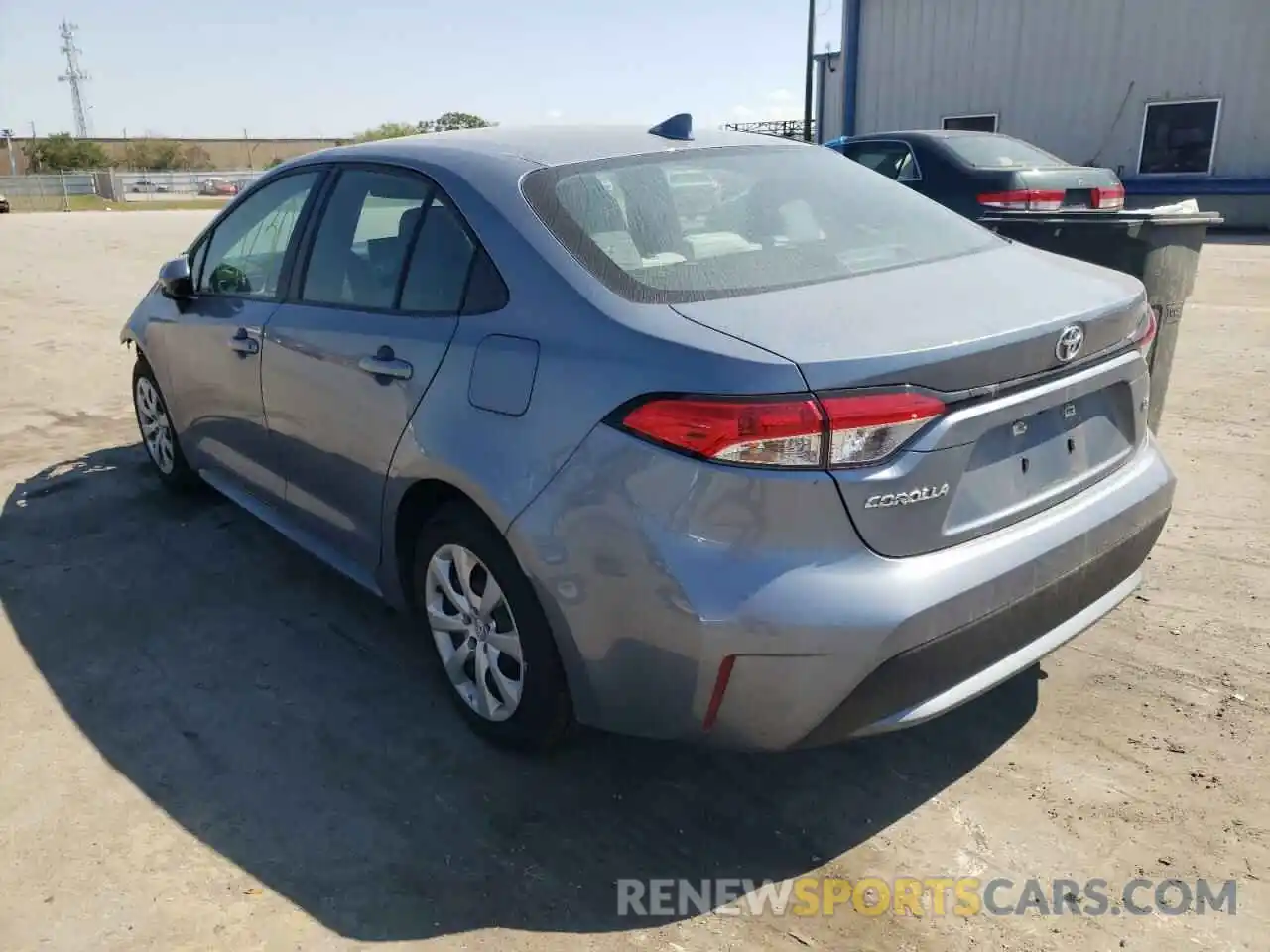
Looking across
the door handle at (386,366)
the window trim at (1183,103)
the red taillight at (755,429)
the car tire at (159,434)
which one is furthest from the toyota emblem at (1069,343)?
the window trim at (1183,103)

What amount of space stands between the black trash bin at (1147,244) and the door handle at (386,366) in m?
3.04

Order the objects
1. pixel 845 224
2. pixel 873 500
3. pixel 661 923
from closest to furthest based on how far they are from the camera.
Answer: pixel 873 500 → pixel 661 923 → pixel 845 224

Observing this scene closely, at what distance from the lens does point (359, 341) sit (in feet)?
10.3

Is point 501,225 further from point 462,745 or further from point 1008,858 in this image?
point 1008,858

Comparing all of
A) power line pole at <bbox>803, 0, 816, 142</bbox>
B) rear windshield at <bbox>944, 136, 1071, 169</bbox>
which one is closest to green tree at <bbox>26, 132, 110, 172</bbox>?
power line pole at <bbox>803, 0, 816, 142</bbox>

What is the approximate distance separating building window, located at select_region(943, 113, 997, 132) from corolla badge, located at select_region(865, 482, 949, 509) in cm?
2055

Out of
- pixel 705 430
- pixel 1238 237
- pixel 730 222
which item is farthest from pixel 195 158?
pixel 705 430

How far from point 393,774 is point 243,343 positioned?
1.82 m

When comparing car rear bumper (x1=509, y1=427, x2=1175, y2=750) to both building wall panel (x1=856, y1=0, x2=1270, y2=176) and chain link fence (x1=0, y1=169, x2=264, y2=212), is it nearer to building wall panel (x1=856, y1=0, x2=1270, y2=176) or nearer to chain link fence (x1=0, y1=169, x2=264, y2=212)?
building wall panel (x1=856, y1=0, x2=1270, y2=176)

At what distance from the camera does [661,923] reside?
2.31 metres

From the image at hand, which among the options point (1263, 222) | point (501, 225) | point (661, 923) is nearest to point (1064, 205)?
point (501, 225)

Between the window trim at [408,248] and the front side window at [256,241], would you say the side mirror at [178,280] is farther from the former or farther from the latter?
the window trim at [408,248]

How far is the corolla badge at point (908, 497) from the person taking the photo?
2.14 m

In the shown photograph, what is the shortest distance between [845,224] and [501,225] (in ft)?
3.33
